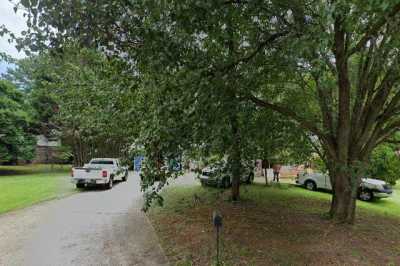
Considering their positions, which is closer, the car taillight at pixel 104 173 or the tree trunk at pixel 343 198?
the tree trunk at pixel 343 198

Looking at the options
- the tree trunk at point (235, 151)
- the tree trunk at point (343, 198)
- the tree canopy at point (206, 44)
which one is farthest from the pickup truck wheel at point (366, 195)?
the tree canopy at point (206, 44)

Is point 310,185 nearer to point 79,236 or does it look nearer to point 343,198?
point 343,198

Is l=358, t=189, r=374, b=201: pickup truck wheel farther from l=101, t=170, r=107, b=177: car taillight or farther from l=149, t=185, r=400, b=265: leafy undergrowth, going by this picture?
l=101, t=170, r=107, b=177: car taillight

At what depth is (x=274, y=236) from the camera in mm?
7562

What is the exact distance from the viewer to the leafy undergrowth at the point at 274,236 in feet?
20.5

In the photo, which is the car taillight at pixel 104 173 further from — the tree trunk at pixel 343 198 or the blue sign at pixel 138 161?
the tree trunk at pixel 343 198

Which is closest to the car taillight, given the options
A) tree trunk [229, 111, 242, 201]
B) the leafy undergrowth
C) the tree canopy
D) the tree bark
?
the leafy undergrowth

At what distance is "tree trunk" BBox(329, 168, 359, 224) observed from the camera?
26.2 feet

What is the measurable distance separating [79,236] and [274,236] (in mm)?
4726

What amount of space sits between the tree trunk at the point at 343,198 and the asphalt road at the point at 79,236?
4611 mm

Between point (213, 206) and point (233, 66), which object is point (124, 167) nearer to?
point (233, 66)

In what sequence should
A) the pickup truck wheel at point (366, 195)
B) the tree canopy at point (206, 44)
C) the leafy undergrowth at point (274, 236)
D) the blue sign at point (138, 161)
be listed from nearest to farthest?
the tree canopy at point (206, 44), the blue sign at point (138, 161), the leafy undergrowth at point (274, 236), the pickup truck wheel at point (366, 195)

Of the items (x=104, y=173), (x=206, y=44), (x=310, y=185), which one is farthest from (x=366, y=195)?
(x=206, y=44)

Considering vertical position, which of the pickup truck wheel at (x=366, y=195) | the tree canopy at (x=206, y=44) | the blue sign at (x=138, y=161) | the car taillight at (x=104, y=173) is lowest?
the pickup truck wheel at (x=366, y=195)
